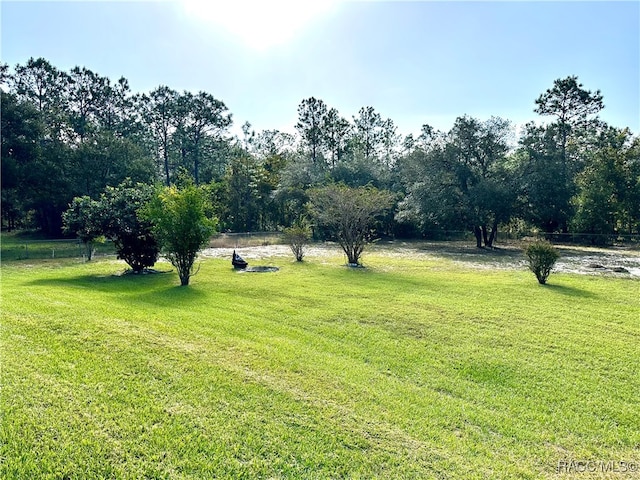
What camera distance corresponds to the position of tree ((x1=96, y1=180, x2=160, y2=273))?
1138cm

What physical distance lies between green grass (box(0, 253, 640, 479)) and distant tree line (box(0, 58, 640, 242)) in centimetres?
755

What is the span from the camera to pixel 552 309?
715cm

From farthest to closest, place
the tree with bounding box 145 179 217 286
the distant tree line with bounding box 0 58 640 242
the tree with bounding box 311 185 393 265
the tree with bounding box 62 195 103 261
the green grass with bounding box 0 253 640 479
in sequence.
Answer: the distant tree line with bounding box 0 58 640 242
the tree with bounding box 311 185 393 265
the tree with bounding box 62 195 103 261
the tree with bounding box 145 179 217 286
the green grass with bounding box 0 253 640 479

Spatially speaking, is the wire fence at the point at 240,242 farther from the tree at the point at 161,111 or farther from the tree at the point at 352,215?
the tree at the point at 161,111

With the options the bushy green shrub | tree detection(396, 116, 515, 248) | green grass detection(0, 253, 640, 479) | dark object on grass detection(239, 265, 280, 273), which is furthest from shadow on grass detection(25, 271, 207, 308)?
tree detection(396, 116, 515, 248)

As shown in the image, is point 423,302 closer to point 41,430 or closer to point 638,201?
point 41,430

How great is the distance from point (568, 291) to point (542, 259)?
3.65 feet

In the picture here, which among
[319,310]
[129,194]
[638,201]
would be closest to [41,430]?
[319,310]

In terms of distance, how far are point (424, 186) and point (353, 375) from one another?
67.2ft

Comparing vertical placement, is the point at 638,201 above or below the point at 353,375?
above

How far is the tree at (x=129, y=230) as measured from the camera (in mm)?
11375

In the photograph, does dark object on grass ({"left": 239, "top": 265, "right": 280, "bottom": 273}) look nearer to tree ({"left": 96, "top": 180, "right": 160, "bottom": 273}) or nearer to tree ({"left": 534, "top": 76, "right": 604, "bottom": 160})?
tree ({"left": 96, "top": 180, "right": 160, "bottom": 273})

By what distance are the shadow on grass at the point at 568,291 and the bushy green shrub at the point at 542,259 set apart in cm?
31

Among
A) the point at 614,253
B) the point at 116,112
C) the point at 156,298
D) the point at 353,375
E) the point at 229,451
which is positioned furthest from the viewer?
the point at 116,112
